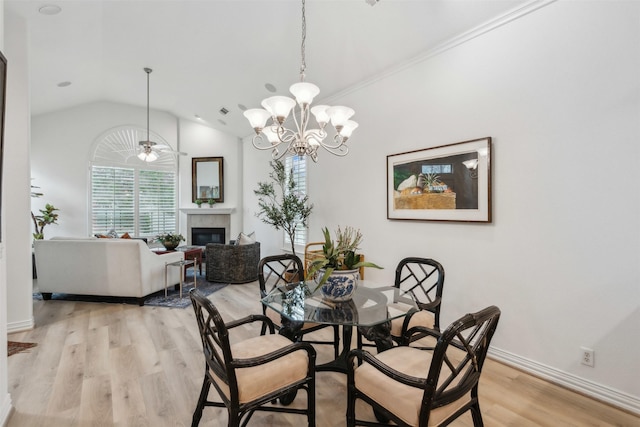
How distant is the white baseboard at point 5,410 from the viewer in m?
1.92

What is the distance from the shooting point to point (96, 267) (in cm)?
434

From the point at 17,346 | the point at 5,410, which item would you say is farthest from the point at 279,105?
the point at 17,346

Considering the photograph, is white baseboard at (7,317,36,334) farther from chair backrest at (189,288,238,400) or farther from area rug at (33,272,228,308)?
chair backrest at (189,288,238,400)

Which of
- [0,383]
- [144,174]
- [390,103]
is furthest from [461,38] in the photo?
[144,174]

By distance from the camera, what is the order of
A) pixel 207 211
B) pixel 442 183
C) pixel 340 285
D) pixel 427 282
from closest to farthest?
pixel 340 285, pixel 442 183, pixel 427 282, pixel 207 211

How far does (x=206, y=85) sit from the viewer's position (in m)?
5.44

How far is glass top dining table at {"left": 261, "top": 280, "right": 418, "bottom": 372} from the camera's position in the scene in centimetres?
183

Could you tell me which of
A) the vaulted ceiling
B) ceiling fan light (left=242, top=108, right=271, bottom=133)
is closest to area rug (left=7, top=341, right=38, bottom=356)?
ceiling fan light (left=242, top=108, right=271, bottom=133)

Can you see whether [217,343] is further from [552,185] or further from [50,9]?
[50,9]

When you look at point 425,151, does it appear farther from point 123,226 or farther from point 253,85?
point 123,226

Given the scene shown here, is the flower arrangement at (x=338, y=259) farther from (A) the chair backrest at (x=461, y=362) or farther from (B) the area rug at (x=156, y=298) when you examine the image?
(B) the area rug at (x=156, y=298)

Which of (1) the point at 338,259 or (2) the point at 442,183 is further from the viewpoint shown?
(2) the point at 442,183

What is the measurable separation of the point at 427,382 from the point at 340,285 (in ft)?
2.82

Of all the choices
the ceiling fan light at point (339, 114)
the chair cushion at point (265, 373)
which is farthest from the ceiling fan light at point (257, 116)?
the chair cushion at point (265, 373)
